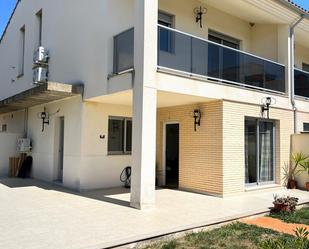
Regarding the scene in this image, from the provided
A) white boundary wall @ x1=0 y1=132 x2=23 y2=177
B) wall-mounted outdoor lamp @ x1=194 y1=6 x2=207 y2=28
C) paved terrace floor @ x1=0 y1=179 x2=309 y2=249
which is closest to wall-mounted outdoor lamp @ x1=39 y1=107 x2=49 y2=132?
white boundary wall @ x1=0 y1=132 x2=23 y2=177

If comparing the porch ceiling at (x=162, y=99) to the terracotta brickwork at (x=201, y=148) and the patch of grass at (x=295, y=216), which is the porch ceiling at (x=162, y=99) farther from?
the patch of grass at (x=295, y=216)

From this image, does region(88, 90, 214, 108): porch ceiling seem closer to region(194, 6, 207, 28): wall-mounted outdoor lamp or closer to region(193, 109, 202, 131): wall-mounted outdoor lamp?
region(193, 109, 202, 131): wall-mounted outdoor lamp

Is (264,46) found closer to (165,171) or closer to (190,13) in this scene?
(190,13)

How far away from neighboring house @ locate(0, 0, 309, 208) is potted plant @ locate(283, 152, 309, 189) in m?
0.36

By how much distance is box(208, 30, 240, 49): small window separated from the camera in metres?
13.7

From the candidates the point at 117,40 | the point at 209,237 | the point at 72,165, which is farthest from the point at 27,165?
the point at 209,237

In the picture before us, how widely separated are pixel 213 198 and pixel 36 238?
5908mm

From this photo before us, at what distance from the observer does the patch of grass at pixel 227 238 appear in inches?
245

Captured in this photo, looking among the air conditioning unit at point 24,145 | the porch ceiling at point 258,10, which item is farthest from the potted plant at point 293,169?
the air conditioning unit at point 24,145

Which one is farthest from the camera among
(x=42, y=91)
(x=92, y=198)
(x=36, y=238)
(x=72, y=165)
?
(x=72, y=165)

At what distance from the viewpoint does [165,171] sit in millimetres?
13289

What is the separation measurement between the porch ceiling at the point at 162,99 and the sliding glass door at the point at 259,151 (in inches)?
90.6

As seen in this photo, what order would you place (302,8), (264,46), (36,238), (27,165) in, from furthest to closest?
1. (27,165)
2. (264,46)
3. (302,8)
4. (36,238)

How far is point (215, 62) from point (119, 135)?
4.45m
